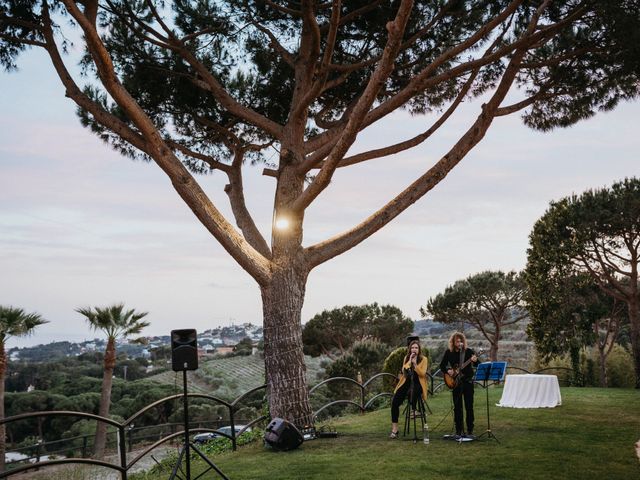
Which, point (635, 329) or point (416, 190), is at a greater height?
point (416, 190)

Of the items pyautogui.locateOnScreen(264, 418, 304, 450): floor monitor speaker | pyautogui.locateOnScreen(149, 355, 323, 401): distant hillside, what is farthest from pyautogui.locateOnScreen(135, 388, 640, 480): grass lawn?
pyautogui.locateOnScreen(149, 355, 323, 401): distant hillside

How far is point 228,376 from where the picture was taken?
35.5 meters

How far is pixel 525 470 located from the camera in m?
6.25

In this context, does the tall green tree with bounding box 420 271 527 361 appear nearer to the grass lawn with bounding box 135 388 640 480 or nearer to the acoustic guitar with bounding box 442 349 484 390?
the grass lawn with bounding box 135 388 640 480

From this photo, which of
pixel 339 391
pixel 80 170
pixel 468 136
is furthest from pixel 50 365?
pixel 468 136

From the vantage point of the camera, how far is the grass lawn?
6.30 metres

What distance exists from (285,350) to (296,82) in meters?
4.14

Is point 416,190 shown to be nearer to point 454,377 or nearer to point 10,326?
point 454,377

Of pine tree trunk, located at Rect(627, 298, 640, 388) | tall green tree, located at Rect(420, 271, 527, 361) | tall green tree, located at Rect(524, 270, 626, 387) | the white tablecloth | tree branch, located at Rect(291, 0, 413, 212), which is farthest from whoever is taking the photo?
tall green tree, located at Rect(420, 271, 527, 361)

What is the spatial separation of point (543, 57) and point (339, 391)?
1526 cm

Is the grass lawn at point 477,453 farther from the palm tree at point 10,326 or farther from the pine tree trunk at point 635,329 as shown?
the palm tree at point 10,326

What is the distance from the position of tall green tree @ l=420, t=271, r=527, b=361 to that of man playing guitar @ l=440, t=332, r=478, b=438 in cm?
1732

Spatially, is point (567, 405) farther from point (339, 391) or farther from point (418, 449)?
point (339, 391)

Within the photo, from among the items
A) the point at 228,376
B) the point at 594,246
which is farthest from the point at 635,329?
the point at 228,376
